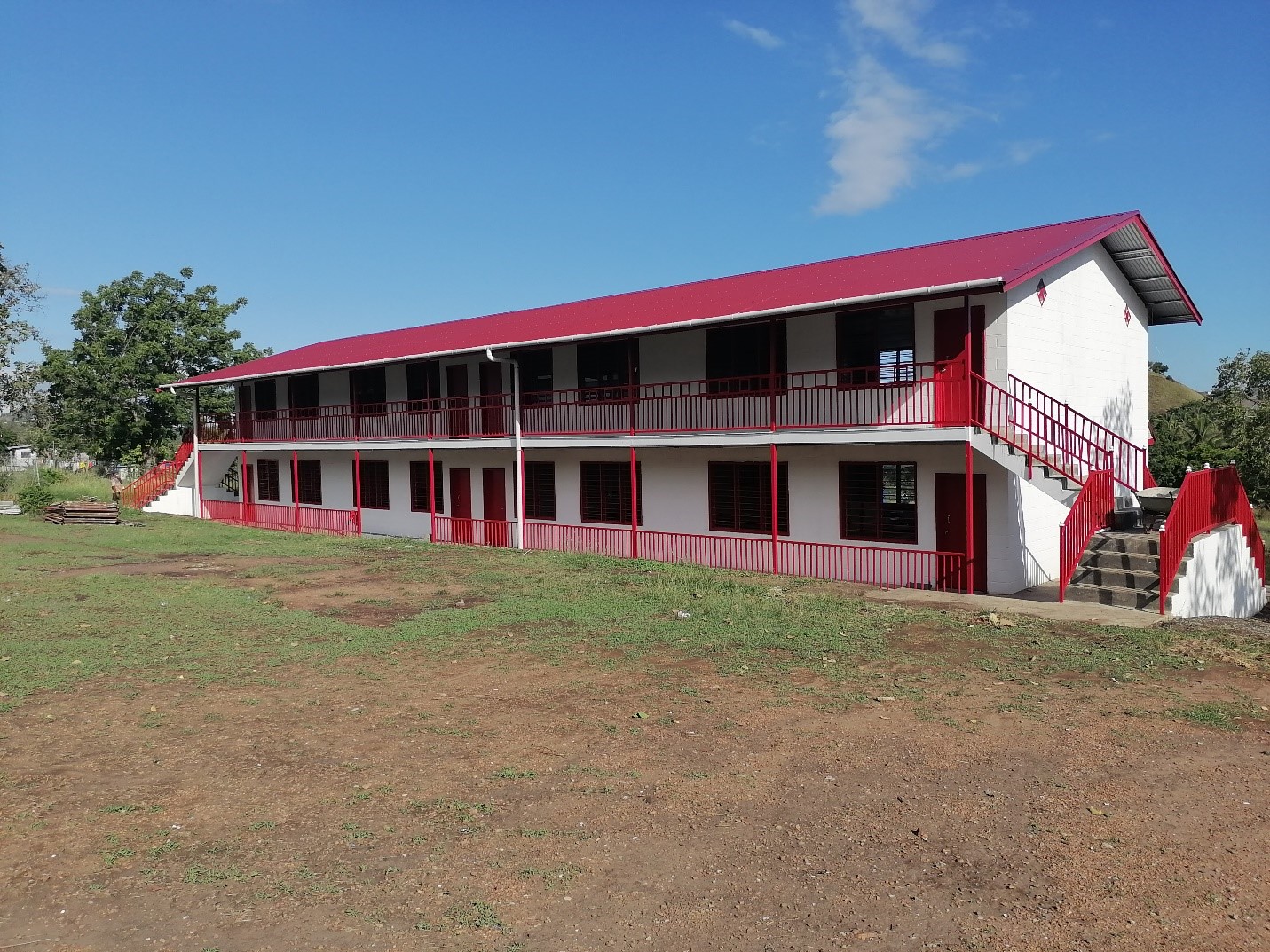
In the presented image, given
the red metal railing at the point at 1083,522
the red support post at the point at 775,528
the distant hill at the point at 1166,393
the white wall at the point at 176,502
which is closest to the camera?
the red metal railing at the point at 1083,522

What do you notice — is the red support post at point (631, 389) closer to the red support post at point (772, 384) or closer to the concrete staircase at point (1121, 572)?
the red support post at point (772, 384)

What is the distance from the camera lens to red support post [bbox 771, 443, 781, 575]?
16.7 metres

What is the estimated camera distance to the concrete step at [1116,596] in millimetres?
12716

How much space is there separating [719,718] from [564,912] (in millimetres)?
3495

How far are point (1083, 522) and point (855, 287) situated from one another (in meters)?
5.65

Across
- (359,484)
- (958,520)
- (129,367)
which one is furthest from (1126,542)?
(129,367)

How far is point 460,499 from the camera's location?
84.7 feet

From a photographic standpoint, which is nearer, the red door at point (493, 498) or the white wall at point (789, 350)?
the white wall at point (789, 350)

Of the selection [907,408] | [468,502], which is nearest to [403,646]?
[907,408]

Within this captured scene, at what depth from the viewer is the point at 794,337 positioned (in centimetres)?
1780

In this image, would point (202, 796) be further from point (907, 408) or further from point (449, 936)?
point (907, 408)

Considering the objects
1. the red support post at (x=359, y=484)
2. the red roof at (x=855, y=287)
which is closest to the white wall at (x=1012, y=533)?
the red roof at (x=855, y=287)

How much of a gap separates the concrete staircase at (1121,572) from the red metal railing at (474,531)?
43.7 ft

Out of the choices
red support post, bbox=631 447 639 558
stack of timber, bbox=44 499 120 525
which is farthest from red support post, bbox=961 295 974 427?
stack of timber, bbox=44 499 120 525
